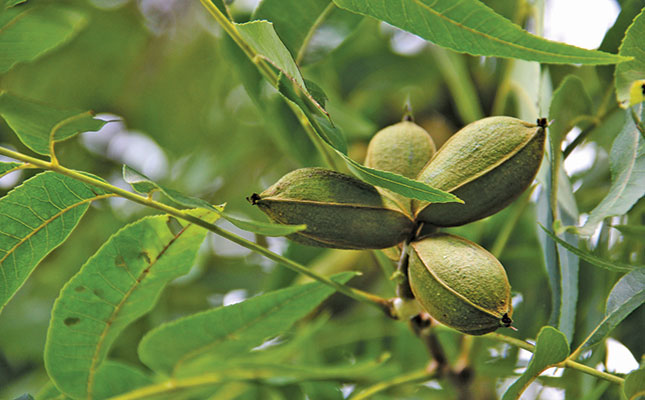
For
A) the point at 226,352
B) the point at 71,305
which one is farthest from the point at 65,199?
the point at 226,352

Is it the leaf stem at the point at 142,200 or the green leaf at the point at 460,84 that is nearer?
the leaf stem at the point at 142,200

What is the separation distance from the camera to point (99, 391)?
1.15m

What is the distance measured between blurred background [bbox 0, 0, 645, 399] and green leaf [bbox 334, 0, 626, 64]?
0.34 meters

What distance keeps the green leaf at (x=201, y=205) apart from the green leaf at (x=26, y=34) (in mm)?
387

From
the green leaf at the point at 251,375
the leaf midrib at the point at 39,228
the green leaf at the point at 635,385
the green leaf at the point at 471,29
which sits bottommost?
the green leaf at the point at 251,375

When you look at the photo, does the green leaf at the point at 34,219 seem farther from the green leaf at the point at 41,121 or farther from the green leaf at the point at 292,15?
the green leaf at the point at 292,15

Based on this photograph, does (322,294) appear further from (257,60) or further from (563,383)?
(563,383)

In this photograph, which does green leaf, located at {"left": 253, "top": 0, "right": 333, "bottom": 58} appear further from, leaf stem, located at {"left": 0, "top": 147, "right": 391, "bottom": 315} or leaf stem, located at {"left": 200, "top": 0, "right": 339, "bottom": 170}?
leaf stem, located at {"left": 0, "top": 147, "right": 391, "bottom": 315}

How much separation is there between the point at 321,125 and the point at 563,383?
85 centimetres

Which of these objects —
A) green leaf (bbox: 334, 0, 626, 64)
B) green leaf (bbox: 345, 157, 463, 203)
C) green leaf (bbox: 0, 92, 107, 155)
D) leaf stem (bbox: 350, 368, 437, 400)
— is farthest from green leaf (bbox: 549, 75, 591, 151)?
green leaf (bbox: 0, 92, 107, 155)

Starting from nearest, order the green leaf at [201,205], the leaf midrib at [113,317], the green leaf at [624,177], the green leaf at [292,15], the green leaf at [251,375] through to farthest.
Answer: the green leaf at [201,205]
the green leaf at [624,177]
the leaf midrib at [113,317]
the green leaf at [292,15]
the green leaf at [251,375]

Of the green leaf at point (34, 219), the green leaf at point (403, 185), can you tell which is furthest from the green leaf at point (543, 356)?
the green leaf at point (34, 219)

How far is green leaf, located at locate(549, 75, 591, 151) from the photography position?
1018 mm

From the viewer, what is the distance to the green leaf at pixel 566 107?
40.1 inches
